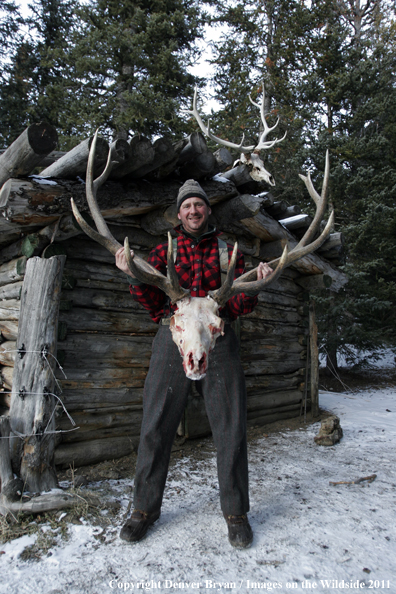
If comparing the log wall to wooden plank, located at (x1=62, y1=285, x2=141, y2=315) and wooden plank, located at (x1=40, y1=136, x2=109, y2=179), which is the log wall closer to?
wooden plank, located at (x1=62, y1=285, x2=141, y2=315)

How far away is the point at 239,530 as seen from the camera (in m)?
Result: 2.53

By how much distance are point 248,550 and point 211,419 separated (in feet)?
2.91

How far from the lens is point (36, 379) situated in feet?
10.8

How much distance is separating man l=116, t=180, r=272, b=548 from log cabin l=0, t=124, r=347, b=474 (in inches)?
36.5

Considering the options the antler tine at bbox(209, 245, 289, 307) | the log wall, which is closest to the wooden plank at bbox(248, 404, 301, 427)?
the log wall

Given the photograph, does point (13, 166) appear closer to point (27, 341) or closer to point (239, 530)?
point (27, 341)

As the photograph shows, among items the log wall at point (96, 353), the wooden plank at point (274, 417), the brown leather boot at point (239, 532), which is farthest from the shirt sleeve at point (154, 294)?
the wooden plank at point (274, 417)

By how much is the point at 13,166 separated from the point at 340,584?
3744mm

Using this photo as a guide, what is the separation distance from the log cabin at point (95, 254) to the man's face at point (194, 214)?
31.6 inches

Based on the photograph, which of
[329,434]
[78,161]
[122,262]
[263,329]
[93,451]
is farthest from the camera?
[263,329]

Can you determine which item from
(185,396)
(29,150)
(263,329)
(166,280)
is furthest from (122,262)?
(263,329)

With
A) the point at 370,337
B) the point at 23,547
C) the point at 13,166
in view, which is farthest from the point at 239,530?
the point at 370,337

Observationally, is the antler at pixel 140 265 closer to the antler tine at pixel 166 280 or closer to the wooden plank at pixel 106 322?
the antler tine at pixel 166 280

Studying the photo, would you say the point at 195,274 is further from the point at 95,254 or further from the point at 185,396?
the point at 95,254
